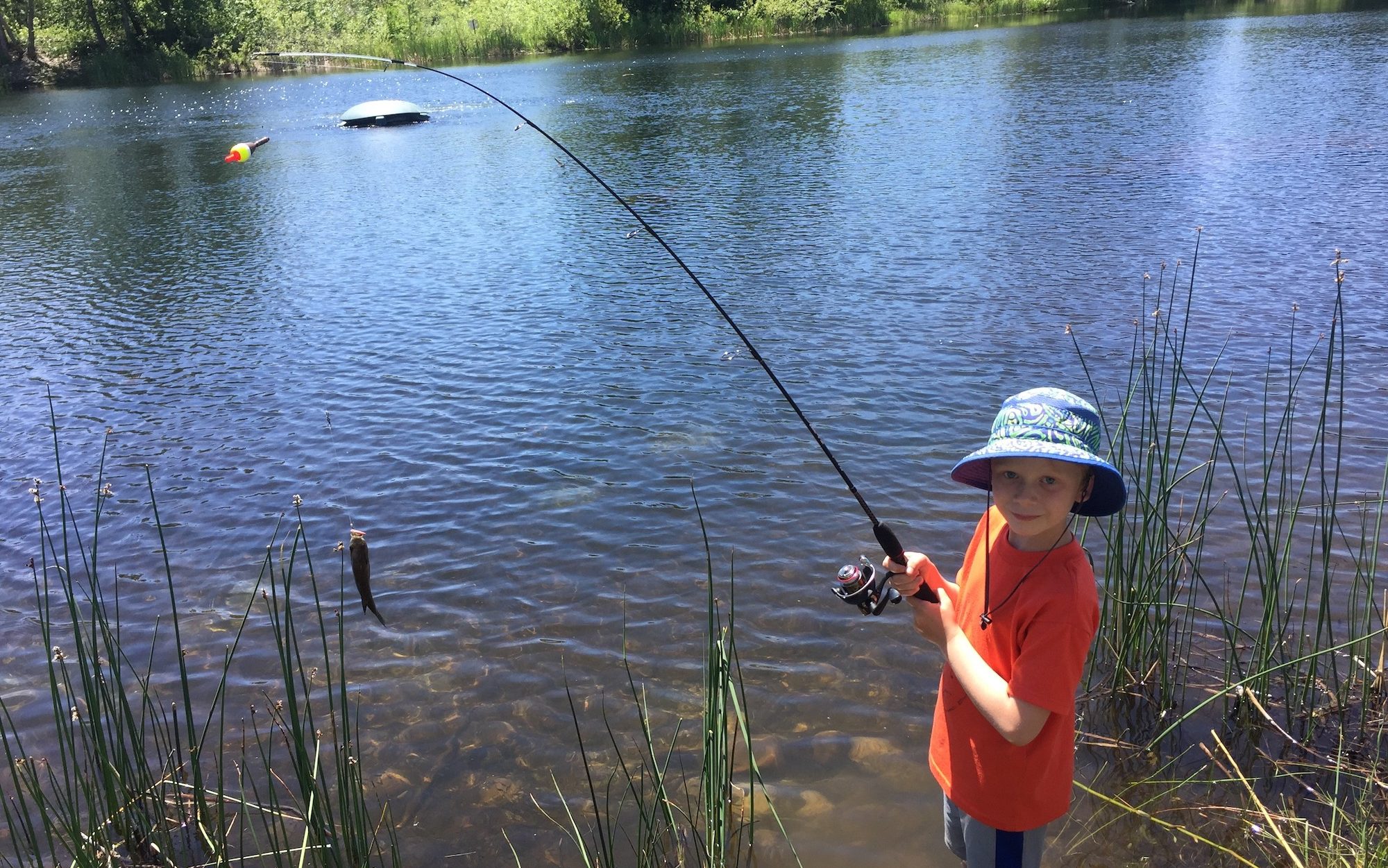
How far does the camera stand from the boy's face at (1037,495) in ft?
7.24

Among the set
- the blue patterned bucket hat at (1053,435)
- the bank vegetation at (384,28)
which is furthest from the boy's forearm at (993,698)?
the bank vegetation at (384,28)

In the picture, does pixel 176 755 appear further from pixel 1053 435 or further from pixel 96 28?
pixel 96 28

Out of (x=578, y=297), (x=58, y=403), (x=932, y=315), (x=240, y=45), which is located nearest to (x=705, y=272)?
(x=578, y=297)

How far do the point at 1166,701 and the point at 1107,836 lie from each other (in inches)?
25.4

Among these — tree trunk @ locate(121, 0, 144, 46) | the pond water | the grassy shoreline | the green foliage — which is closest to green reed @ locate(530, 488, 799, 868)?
the grassy shoreline

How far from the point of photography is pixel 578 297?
10656mm

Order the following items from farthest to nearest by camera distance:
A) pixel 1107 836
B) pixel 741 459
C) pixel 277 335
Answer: pixel 277 335
pixel 741 459
pixel 1107 836

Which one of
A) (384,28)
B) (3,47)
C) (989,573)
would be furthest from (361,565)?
(384,28)

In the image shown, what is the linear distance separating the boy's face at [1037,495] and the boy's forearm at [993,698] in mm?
269

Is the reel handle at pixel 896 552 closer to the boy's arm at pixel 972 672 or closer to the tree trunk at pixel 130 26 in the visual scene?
the boy's arm at pixel 972 672

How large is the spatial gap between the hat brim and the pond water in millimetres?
1577

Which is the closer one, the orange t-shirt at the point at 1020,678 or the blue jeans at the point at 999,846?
the orange t-shirt at the point at 1020,678

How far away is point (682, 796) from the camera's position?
3758mm

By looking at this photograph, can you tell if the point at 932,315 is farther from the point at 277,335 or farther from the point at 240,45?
the point at 240,45
